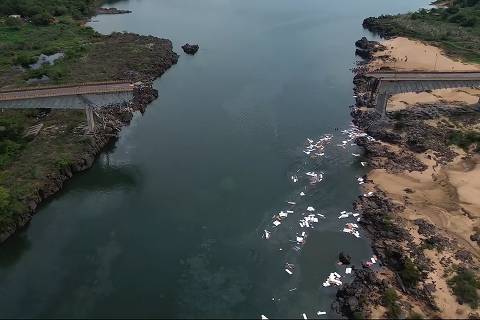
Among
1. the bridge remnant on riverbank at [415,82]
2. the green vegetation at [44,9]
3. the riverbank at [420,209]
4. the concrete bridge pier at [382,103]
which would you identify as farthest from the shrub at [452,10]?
the green vegetation at [44,9]

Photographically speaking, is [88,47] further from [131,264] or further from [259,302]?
[259,302]

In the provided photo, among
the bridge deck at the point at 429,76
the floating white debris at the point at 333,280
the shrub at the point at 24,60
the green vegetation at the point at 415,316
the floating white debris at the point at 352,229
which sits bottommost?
the floating white debris at the point at 333,280

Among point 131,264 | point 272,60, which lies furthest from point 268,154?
point 272,60

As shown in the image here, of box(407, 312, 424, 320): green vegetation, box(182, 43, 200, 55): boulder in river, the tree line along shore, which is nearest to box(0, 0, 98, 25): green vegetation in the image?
box(182, 43, 200, 55): boulder in river

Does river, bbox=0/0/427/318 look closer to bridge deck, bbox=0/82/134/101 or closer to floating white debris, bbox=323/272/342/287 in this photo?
floating white debris, bbox=323/272/342/287

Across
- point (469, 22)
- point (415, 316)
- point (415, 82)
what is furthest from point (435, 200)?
point (469, 22)

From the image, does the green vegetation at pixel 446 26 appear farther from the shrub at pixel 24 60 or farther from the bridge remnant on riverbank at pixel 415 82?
the shrub at pixel 24 60
